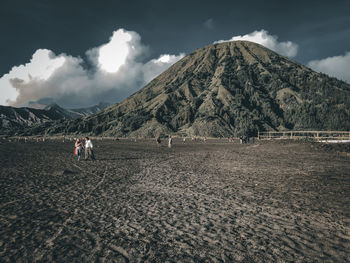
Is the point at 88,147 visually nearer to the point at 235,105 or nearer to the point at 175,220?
the point at 175,220

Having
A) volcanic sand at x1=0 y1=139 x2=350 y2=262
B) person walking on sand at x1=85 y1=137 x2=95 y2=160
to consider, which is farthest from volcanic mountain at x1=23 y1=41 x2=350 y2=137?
volcanic sand at x1=0 y1=139 x2=350 y2=262

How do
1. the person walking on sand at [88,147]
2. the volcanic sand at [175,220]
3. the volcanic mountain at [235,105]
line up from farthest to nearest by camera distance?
the volcanic mountain at [235,105] < the person walking on sand at [88,147] < the volcanic sand at [175,220]

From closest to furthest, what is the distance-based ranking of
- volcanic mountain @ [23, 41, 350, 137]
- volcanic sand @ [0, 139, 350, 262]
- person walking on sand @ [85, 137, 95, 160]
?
volcanic sand @ [0, 139, 350, 262]
person walking on sand @ [85, 137, 95, 160]
volcanic mountain @ [23, 41, 350, 137]

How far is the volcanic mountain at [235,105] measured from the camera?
121625mm

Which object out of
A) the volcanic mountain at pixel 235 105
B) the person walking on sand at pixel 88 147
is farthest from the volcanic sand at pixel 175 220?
the volcanic mountain at pixel 235 105

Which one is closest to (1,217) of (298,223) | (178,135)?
(298,223)

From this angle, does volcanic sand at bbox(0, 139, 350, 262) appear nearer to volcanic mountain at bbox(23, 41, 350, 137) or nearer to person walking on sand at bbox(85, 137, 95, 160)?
person walking on sand at bbox(85, 137, 95, 160)

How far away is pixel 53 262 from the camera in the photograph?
14.9 feet

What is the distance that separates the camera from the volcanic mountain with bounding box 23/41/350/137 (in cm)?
12162

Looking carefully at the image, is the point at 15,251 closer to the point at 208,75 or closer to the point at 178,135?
the point at 178,135

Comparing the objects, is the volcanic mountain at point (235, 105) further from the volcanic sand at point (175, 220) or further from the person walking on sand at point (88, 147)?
the volcanic sand at point (175, 220)

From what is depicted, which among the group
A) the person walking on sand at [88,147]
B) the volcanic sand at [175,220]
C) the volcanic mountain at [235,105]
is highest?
the volcanic mountain at [235,105]

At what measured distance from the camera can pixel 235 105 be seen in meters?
134

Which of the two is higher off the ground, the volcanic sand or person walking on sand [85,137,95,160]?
person walking on sand [85,137,95,160]
